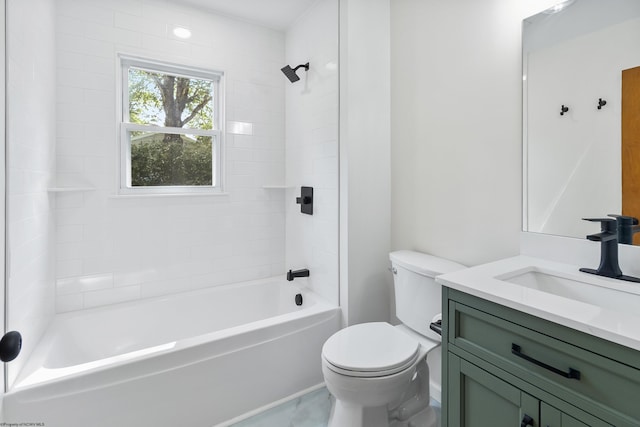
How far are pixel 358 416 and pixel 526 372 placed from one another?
2.60 feet

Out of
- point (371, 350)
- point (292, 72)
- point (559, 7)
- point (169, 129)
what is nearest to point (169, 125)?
point (169, 129)

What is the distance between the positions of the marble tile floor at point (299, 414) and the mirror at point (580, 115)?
4.19 feet

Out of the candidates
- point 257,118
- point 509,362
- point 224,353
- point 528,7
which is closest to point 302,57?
point 257,118

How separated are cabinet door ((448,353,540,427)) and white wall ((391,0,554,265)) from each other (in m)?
0.72

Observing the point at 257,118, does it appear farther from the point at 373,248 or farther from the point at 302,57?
the point at 373,248

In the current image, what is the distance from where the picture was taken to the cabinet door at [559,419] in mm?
821

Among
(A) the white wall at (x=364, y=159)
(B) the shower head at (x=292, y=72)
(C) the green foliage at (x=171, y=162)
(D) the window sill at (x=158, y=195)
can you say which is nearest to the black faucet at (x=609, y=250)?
(A) the white wall at (x=364, y=159)

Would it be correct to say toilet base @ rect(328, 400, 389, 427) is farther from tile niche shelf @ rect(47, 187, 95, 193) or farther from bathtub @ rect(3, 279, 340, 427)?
tile niche shelf @ rect(47, 187, 95, 193)

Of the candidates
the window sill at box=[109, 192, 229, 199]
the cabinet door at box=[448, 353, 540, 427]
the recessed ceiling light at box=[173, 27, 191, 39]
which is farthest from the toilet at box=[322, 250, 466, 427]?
the recessed ceiling light at box=[173, 27, 191, 39]

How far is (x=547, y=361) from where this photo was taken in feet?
2.98

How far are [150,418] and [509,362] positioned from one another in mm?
1572

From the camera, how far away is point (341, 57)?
207cm

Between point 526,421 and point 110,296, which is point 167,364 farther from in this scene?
point 526,421

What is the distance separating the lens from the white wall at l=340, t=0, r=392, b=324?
2037 mm
